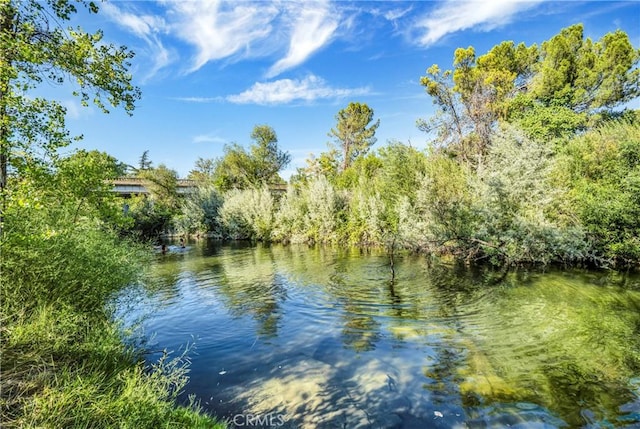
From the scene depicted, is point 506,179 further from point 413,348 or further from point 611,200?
point 413,348

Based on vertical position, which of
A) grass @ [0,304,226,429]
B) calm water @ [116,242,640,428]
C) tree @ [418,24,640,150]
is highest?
tree @ [418,24,640,150]

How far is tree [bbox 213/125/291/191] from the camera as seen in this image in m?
50.9

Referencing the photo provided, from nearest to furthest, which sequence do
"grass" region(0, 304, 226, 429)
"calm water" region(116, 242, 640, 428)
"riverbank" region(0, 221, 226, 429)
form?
"grass" region(0, 304, 226, 429) < "riverbank" region(0, 221, 226, 429) < "calm water" region(116, 242, 640, 428)

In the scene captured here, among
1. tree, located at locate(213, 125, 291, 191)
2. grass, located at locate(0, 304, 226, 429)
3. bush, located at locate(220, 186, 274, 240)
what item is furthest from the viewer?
tree, located at locate(213, 125, 291, 191)

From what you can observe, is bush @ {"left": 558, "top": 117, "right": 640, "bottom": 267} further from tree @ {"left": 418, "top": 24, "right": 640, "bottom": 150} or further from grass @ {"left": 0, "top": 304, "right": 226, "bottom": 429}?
grass @ {"left": 0, "top": 304, "right": 226, "bottom": 429}

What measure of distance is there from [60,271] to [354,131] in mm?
50677

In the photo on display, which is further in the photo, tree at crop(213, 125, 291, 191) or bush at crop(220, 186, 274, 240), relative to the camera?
tree at crop(213, 125, 291, 191)

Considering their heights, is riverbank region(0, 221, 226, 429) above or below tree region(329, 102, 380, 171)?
below

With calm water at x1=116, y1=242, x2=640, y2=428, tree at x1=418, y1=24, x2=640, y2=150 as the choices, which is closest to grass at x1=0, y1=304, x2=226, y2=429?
calm water at x1=116, y1=242, x2=640, y2=428

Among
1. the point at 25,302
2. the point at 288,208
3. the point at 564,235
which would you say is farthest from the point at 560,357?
the point at 288,208

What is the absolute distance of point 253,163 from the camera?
5228 centimetres

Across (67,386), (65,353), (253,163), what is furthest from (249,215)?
(67,386)

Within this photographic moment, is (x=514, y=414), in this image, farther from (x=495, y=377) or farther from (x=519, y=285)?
(x=519, y=285)

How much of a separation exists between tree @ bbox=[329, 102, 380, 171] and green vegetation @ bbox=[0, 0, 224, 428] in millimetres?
46000
